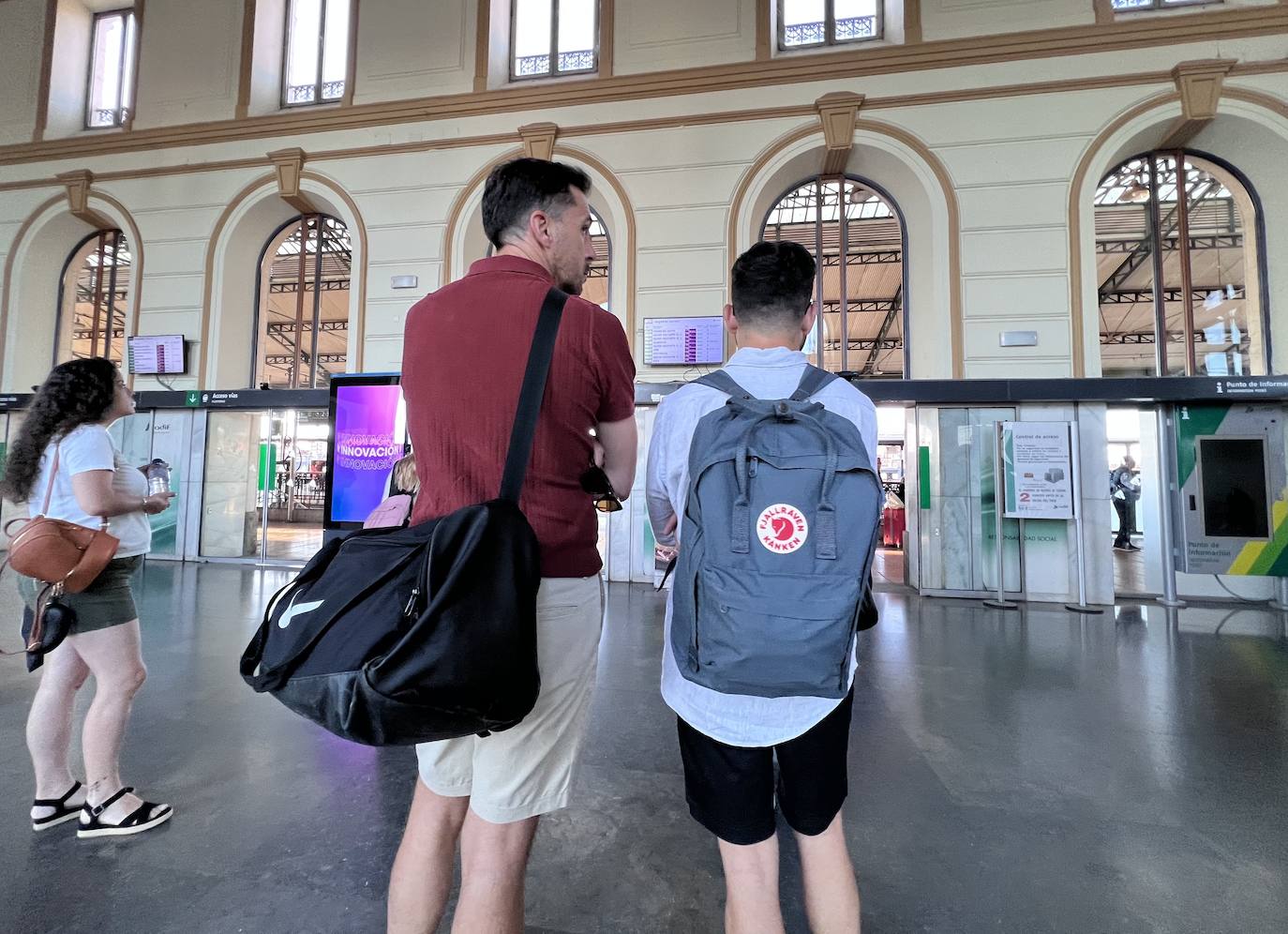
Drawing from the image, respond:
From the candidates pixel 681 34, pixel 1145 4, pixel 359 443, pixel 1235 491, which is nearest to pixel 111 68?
pixel 681 34

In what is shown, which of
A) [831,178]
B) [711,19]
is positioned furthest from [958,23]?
[711,19]

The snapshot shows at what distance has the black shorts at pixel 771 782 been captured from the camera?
1192mm

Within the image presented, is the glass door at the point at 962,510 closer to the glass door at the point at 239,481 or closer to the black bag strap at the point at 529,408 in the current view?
the black bag strap at the point at 529,408

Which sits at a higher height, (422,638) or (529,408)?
(529,408)

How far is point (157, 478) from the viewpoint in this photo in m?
2.33

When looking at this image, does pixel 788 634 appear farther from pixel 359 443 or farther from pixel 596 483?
pixel 359 443

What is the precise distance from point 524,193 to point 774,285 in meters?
0.59

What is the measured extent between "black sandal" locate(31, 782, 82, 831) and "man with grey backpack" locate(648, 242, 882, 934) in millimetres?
2455

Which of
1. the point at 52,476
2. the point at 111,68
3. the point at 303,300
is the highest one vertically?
the point at 111,68

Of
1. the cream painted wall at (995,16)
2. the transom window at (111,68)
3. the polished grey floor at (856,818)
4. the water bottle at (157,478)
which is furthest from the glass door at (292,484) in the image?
the cream painted wall at (995,16)

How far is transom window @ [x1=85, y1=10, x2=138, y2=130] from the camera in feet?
34.6

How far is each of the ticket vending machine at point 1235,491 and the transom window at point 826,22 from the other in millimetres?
6918

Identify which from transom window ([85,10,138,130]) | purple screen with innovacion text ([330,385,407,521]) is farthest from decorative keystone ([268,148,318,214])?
purple screen with innovacion text ([330,385,407,521])

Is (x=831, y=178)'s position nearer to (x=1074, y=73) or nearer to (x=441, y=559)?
(x=1074, y=73)
